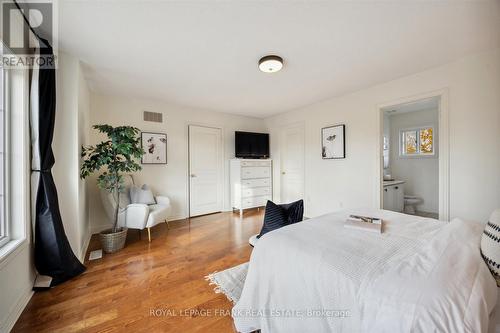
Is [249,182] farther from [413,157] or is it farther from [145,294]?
[413,157]

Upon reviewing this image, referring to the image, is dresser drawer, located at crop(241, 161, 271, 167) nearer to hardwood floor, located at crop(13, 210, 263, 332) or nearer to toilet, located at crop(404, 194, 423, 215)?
hardwood floor, located at crop(13, 210, 263, 332)

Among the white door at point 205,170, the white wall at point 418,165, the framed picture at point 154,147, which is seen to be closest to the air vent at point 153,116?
the framed picture at point 154,147

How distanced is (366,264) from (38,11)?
9.63 ft

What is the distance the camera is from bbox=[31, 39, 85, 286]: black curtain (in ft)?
5.85

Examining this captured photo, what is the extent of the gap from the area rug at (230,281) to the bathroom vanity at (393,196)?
119 inches

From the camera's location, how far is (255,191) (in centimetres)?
470

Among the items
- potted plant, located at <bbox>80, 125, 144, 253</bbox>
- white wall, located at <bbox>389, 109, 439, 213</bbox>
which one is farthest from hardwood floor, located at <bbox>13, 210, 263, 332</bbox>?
white wall, located at <bbox>389, 109, 439, 213</bbox>

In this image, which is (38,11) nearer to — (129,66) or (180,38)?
A: (129,66)

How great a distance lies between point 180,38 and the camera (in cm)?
192

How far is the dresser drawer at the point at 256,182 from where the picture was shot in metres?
4.53

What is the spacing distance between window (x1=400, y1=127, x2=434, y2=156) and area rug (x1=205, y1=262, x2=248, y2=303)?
16.0 ft

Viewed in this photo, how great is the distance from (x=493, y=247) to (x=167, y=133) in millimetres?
4243

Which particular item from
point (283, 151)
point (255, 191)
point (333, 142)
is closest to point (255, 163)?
point (255, 191)

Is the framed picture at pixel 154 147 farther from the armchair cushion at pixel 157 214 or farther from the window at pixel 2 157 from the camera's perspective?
the window at pixel 2 157
